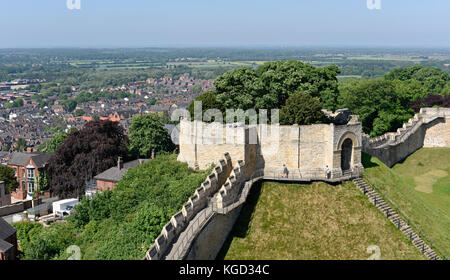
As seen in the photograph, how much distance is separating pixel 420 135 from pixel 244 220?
26.8 m

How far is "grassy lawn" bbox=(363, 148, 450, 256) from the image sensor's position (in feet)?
100

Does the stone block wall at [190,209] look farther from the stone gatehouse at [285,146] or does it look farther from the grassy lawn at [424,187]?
the grassy lawn at [424,187]

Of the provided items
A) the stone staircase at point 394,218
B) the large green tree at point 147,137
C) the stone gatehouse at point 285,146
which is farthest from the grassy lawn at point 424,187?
the large green tree at point 147,137

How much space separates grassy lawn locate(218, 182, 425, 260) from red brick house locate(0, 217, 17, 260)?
1407 cm

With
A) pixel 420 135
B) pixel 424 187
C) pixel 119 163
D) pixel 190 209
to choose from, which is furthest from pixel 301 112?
pixel 420 135

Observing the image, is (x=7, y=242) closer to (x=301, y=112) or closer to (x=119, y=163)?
(x=119, y=163)

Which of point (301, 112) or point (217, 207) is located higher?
point (301, 112)

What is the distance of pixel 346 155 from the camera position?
3209cm

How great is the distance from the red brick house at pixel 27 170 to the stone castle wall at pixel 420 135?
36.7m

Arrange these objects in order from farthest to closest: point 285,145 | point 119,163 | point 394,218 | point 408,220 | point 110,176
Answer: point 119,163 → point 110,176 → point 285,145 → point 408,220 → point 394,218

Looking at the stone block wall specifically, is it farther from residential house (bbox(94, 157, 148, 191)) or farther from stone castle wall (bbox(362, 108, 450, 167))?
stone castle wall (bbox(362, 108, 450, 167))

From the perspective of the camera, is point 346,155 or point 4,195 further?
point 4,195

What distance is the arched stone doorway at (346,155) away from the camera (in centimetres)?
3181
